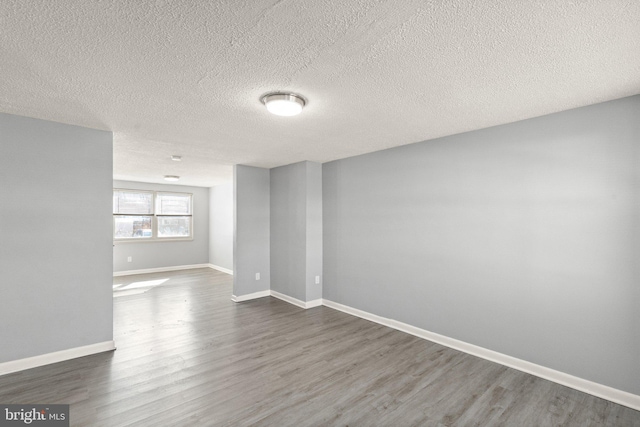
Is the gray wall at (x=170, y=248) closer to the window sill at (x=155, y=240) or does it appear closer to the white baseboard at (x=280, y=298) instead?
the window sill at (x=155, y=240)

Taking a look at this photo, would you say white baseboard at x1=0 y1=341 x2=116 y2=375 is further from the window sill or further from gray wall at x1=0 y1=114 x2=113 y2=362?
the window sill

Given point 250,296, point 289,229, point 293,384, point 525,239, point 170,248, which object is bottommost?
point 293,384

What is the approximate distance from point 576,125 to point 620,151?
0.38 m

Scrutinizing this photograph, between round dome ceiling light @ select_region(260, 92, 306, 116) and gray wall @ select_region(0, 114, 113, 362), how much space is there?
6.87 ft

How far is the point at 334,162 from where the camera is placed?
473 centimetres

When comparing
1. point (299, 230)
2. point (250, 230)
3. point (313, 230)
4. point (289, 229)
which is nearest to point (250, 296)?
point (250, 230)

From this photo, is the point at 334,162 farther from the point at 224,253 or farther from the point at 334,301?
the point at 224,253

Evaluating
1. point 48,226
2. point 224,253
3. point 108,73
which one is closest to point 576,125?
point 108,73

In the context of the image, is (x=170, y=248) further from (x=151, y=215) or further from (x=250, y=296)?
(x=250, y=296)

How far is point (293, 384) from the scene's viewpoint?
98.7 inches

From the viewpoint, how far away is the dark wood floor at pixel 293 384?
2096mm

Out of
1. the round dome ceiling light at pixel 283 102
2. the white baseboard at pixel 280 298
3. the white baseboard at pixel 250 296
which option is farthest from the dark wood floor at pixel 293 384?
the round dome ceiling light at pixel 283 102

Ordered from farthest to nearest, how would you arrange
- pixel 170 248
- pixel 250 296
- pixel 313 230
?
pixel 170 248
pixel 250 296
pixel 313 230

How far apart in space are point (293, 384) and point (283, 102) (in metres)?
2.33
